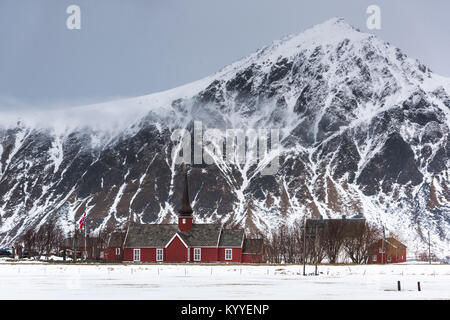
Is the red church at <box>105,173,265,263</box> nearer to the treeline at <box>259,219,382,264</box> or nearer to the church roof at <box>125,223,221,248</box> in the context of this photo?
the church roof at <box>125,223,221,248</box>

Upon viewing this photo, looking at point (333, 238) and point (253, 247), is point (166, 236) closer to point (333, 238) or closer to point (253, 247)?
point (253, 247)

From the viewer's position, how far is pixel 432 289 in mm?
57906

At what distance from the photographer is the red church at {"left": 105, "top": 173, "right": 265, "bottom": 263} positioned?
159750 millimetres

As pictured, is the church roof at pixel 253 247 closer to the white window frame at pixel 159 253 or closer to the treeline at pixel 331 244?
the treeline at pixel 331 244

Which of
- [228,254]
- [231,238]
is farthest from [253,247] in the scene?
[228,254]

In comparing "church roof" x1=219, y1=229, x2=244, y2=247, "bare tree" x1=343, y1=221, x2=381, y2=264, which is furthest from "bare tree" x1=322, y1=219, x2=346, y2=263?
"church roof" x1=219, y1=229, x2=244, y2=247

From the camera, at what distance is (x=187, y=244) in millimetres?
160125

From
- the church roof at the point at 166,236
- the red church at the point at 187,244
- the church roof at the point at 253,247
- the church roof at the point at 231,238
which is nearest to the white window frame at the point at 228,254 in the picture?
the red church at the point at 187,244

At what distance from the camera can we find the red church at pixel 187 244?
160m

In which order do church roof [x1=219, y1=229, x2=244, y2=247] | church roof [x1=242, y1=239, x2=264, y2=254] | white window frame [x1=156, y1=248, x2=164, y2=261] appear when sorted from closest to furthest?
white window frame [x1=156, y1=248, x2=164, y2=261], church roof [x1=219, y1=229, x2=244, y2=247], church roof [x1=242, y1=239, x2=264, y2=254]

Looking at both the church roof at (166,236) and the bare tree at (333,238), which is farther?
the church roof at (166,236)
